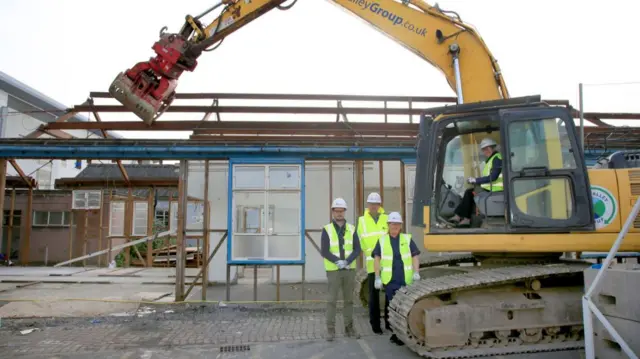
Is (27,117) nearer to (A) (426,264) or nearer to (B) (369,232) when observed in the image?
(B) (369,232)

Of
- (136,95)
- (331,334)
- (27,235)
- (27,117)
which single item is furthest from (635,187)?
(27,117)

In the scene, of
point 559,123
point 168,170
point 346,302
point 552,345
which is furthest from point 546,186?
point 168,170

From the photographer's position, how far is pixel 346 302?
6.18 meters

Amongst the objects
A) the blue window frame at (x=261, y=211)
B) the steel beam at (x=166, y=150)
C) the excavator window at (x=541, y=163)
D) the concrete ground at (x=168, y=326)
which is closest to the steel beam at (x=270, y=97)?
the steel beam at (x=166, y=150)

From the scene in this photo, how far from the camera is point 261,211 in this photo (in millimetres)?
9320

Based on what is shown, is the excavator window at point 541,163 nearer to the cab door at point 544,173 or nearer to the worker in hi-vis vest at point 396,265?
the cab door at point 544,173

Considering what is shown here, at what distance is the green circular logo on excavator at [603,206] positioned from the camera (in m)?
5.02

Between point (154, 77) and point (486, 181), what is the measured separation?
5804 millimetres

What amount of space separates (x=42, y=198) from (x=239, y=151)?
560 inches

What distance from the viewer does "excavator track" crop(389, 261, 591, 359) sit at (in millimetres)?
4812

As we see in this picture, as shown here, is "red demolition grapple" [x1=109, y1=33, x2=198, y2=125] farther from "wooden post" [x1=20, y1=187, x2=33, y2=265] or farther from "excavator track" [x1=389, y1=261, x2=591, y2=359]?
"wooden post" [x1=20, y1=187, x2=33, y2=265]

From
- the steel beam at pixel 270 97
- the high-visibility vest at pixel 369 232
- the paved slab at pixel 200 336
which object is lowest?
the paved slab at pixel 200 336

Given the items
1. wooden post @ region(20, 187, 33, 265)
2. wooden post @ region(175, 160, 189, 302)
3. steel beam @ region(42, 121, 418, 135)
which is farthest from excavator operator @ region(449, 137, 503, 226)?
wooden post @ region(20, 187, 33, 265)

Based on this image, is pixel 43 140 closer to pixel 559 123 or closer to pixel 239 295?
pixel 239 295
